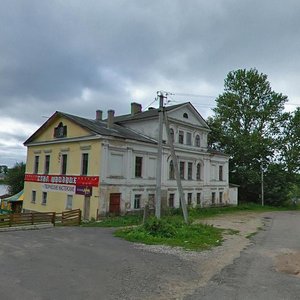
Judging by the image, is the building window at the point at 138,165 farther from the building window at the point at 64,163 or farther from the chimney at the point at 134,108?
the chimney at the point at 134,108

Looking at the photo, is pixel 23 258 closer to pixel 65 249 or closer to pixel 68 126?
pixel 65 249

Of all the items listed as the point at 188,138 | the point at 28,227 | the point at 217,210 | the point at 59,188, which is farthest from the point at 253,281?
the point at 217,210

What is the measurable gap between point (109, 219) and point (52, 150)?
32.7ft

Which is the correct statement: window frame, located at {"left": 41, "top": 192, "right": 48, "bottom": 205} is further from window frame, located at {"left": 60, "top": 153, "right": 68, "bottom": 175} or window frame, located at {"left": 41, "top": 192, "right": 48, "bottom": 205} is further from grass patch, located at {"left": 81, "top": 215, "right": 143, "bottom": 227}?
grass patch, located at {"left": 81, "top": 215, "right": 143, "bottom": 227}

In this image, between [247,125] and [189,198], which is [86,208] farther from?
[247,125]

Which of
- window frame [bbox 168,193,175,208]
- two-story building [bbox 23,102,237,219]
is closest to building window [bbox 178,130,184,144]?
two-story building [bbox 23,102,237,219]

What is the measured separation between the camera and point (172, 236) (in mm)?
14734

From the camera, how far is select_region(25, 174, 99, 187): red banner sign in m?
24.4

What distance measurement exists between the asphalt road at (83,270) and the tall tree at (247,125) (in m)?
31.6

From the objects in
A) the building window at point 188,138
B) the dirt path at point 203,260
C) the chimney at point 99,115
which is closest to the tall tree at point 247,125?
the building window at point 188,138

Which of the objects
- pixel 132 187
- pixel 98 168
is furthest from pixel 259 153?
pixel 98 168

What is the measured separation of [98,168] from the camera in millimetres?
24016

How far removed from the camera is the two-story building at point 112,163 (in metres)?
24.6

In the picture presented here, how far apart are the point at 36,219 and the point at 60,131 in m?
10.3
